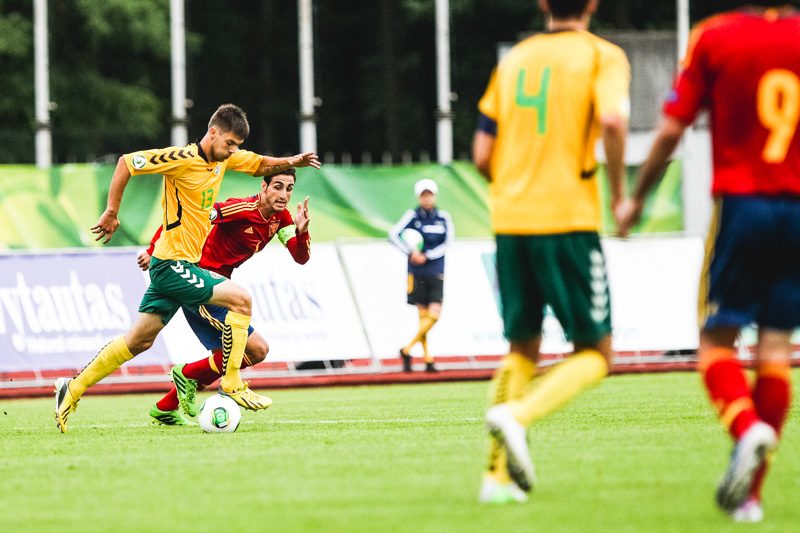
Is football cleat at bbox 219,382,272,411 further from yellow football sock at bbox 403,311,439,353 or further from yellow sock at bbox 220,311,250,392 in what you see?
yellow football sock at bbox 403,311,439,353

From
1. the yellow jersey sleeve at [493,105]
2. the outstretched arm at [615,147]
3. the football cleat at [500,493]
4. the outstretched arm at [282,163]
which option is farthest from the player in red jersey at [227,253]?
the football cleat at [500,493]

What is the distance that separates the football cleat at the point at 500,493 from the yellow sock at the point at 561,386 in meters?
0.30

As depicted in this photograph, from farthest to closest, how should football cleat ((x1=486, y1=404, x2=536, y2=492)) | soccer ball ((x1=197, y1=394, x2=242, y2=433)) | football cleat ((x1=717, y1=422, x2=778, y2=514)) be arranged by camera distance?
soccer ball ((x1=197, y1=394, x2=242, y2=433)), football cleat ((x1=486, y1=404, x2=536, y2=492)), football cleat ((x1=717, y1=422, x2=778, y2=514))

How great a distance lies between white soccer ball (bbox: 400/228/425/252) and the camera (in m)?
18.6

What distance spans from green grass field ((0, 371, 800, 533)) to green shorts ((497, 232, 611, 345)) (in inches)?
28.0

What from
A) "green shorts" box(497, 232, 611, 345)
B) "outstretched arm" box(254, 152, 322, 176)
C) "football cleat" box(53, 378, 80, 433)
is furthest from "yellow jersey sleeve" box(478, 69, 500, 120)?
"football cleat" box(53, 378, 80, 433)

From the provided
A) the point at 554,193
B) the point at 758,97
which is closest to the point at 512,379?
the point at 554,193

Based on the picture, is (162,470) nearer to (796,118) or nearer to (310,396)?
(796,118)

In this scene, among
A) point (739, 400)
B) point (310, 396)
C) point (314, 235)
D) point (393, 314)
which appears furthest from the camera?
point (314, 235)

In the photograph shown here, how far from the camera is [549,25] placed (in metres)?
6.72

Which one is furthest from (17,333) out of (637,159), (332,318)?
(637,159)

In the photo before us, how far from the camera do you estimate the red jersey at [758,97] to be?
236 inches

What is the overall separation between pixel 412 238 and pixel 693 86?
41.4 feet

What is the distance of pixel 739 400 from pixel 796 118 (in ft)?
3.61
